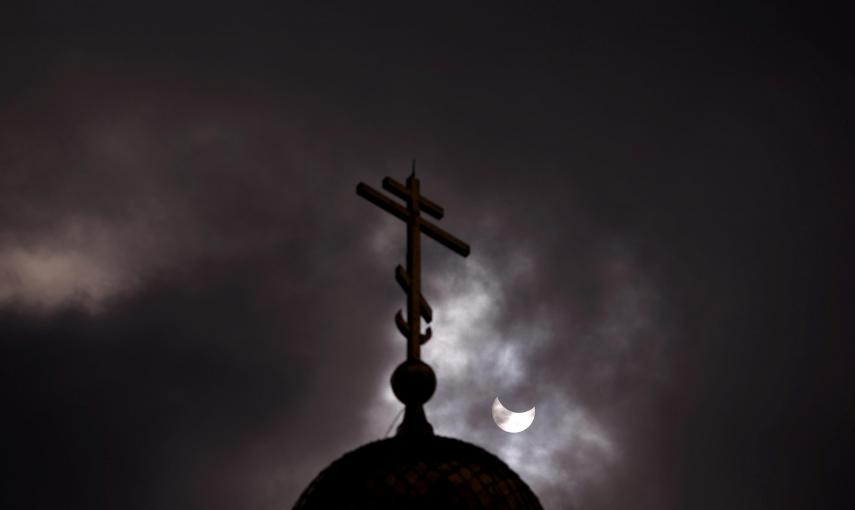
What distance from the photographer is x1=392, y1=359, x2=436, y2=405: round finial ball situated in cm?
1659

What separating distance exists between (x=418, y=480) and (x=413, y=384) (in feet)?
5.72

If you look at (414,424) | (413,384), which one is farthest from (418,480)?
(413,384)

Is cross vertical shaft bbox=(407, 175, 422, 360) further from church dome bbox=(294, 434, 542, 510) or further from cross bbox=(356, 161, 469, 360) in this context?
church dome bbox=(294, 434, 542, 510)

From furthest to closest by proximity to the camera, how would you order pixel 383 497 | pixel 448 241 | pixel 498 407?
pixel 498 407 < pixel 448 241 < pixel 383 497

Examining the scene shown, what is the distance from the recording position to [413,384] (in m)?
16.6

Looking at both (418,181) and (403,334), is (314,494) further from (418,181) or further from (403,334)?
(418,181)

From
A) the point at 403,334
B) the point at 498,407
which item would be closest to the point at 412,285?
the point at 403,334

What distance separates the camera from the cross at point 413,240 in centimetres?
1680

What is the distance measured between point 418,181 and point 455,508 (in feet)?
15.2

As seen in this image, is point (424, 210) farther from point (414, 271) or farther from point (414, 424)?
point (414, 424)

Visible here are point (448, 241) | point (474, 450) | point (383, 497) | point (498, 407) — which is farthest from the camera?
point (498, 407)

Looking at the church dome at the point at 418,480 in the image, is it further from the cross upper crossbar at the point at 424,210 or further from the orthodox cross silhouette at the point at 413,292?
the cross upper crossbar at the point at 424,210

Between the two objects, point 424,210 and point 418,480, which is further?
point 424,210

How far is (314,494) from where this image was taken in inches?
607
